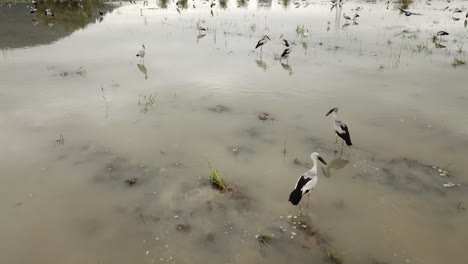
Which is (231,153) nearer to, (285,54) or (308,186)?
(308,186)

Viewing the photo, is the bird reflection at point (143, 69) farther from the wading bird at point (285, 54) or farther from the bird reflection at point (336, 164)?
the bird reflection at point (336, 164)

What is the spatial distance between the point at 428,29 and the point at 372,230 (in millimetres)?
21625

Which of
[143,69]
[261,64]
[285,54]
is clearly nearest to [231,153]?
[143,69]

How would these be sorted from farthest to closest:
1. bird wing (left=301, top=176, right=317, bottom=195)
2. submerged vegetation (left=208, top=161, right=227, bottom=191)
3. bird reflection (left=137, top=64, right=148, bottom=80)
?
1. bird reflection (left=137, top=64, right=148, bottom=80)
2. submerged vegetation (left=208, top=161, right=227, bottom=191)
3. bird wing (left=301, top=176, right=317, bottom=195)

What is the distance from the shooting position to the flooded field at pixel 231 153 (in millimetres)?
6676

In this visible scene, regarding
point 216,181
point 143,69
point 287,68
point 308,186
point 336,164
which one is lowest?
point 336,164

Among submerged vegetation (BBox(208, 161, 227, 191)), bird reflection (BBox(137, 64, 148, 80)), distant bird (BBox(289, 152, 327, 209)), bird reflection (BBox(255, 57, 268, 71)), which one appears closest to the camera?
distant bird (BBox(289, 152, 327, 209))

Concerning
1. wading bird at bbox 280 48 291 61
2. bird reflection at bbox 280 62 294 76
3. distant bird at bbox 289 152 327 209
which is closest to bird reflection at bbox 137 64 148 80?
bird reflection at bbox 280 62 294 76

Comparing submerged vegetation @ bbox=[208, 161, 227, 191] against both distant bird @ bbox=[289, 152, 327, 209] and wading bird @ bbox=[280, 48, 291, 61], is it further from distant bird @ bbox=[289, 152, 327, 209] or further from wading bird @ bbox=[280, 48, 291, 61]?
wading bird @ bbox=[280, 48, 291, 61]

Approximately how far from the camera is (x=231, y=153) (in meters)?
9.52

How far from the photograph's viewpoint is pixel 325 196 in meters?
7.99

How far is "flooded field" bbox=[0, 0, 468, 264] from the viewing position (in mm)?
6676

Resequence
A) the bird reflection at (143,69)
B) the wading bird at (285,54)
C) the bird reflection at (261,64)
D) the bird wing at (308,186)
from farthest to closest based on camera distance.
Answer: the wading bird at (285,54) → the bird reflection at (261,64) → the bird reflection at (143,69) → the bird wing at (308,186)

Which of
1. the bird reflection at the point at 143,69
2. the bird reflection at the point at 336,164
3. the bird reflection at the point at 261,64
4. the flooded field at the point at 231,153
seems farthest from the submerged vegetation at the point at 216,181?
the bird reflection at the point at 261,64
